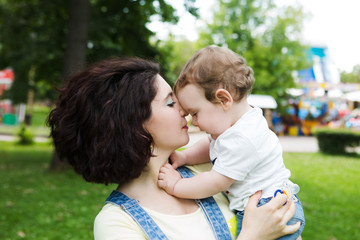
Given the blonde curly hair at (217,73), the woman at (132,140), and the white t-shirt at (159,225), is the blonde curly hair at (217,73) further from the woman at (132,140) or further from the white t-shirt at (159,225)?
the white t-shirt at (159,225)

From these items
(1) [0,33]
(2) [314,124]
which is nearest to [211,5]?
(2) [314,124]

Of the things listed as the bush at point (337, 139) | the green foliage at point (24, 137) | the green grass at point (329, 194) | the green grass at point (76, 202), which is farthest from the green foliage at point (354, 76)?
the green foliage at point (24, 137)

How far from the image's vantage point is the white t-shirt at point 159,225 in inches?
57.6

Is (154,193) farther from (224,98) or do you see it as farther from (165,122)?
(224,98)

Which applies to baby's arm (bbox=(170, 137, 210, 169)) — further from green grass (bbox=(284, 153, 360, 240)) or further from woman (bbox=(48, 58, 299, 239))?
green grass (bbox=(284, 153, 360, 240))

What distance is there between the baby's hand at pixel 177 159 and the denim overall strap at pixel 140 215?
0.38 meters

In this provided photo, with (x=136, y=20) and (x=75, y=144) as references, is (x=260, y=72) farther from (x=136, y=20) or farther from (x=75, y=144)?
(x=75, y=144)

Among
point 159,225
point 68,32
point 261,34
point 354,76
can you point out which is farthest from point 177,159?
point 354,76

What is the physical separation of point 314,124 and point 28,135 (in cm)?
1722

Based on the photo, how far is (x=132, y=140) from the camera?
1657 mm

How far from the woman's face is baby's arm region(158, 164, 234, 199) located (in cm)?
17

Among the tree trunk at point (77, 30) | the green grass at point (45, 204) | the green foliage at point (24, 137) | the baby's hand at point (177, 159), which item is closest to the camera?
the baby's hand at point (177, 159)

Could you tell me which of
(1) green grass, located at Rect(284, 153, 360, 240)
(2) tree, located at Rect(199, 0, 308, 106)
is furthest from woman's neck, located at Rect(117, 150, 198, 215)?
(2) tree, located at Rect(199, 0, 308, 106)

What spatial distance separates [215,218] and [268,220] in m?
0.23
